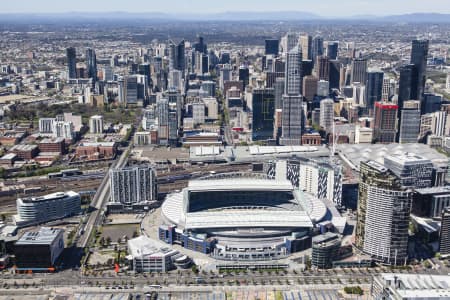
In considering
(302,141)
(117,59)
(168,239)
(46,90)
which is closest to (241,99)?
(302,141)

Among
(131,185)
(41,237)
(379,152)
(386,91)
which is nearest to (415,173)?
(379,152)

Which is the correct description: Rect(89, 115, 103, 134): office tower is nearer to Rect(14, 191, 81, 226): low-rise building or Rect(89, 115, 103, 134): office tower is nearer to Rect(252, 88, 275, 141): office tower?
Rect(252, 88, 275, 141): office tower

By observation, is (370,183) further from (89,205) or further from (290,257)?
(89,205)

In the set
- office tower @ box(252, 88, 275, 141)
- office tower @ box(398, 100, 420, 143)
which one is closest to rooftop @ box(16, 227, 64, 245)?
office tower @ box(252, 88, 275, 141)

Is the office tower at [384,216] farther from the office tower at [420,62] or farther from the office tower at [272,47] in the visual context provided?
the office tower at [272,47]

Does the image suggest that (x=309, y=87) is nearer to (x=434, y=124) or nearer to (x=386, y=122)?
(x=386, y=122)

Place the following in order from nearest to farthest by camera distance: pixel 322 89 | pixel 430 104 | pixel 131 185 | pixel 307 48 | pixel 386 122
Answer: pixel 131 185 < pixel 386 122 < pixel 430 104 < pixel 322 89 < pixel 307 48
